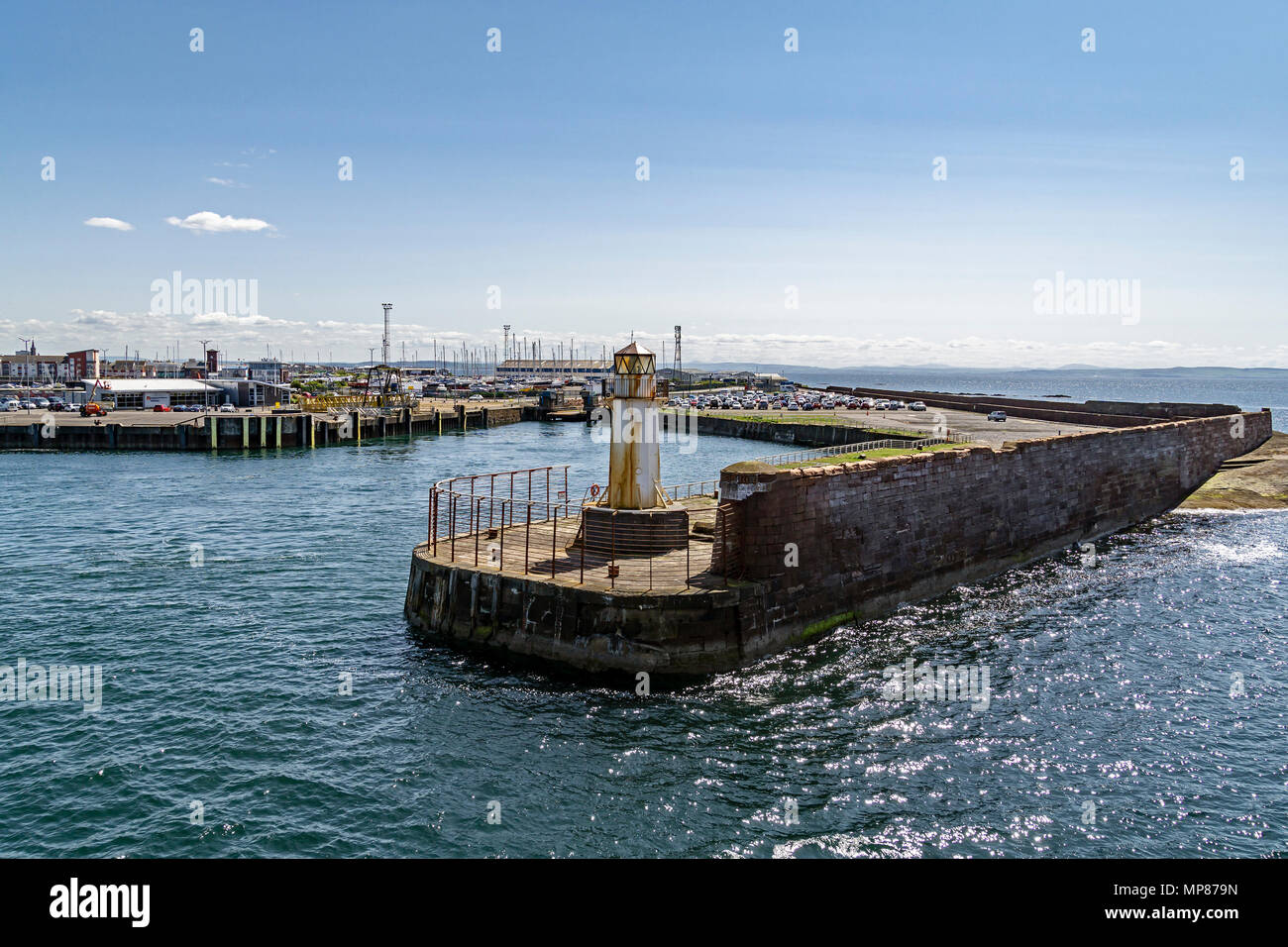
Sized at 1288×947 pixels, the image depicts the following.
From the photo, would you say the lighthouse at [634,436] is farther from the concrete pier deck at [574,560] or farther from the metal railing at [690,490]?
the concrete pier deck at [574,560]

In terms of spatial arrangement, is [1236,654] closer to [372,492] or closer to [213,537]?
[213,537]

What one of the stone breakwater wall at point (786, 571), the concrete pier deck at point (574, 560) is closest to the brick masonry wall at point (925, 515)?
the stone breakwater wall at point (786, 571)

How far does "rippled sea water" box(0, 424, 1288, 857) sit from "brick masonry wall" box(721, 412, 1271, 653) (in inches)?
51.6

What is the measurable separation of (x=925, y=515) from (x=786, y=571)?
362 inches

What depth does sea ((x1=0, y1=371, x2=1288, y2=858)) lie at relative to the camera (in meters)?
15.3

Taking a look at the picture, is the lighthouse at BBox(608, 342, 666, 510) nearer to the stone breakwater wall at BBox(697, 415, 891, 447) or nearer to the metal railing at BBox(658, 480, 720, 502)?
the metal railing at BBox(658, 480, 720, 502)

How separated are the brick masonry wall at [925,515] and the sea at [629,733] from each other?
1310 mm

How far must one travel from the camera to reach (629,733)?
1883 centimetres

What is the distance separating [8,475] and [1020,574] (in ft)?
207

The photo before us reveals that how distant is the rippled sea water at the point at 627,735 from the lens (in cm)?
1534

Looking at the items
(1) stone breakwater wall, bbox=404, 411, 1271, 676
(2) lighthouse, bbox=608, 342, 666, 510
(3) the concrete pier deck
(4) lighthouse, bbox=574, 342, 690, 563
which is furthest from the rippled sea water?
(2) lighthouse, bbox=608, 342, 666, 510

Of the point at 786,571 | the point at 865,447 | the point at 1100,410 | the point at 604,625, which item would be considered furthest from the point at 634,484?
the point at 1100,410

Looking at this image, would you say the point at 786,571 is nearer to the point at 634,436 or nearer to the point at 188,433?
the point at 634,436
